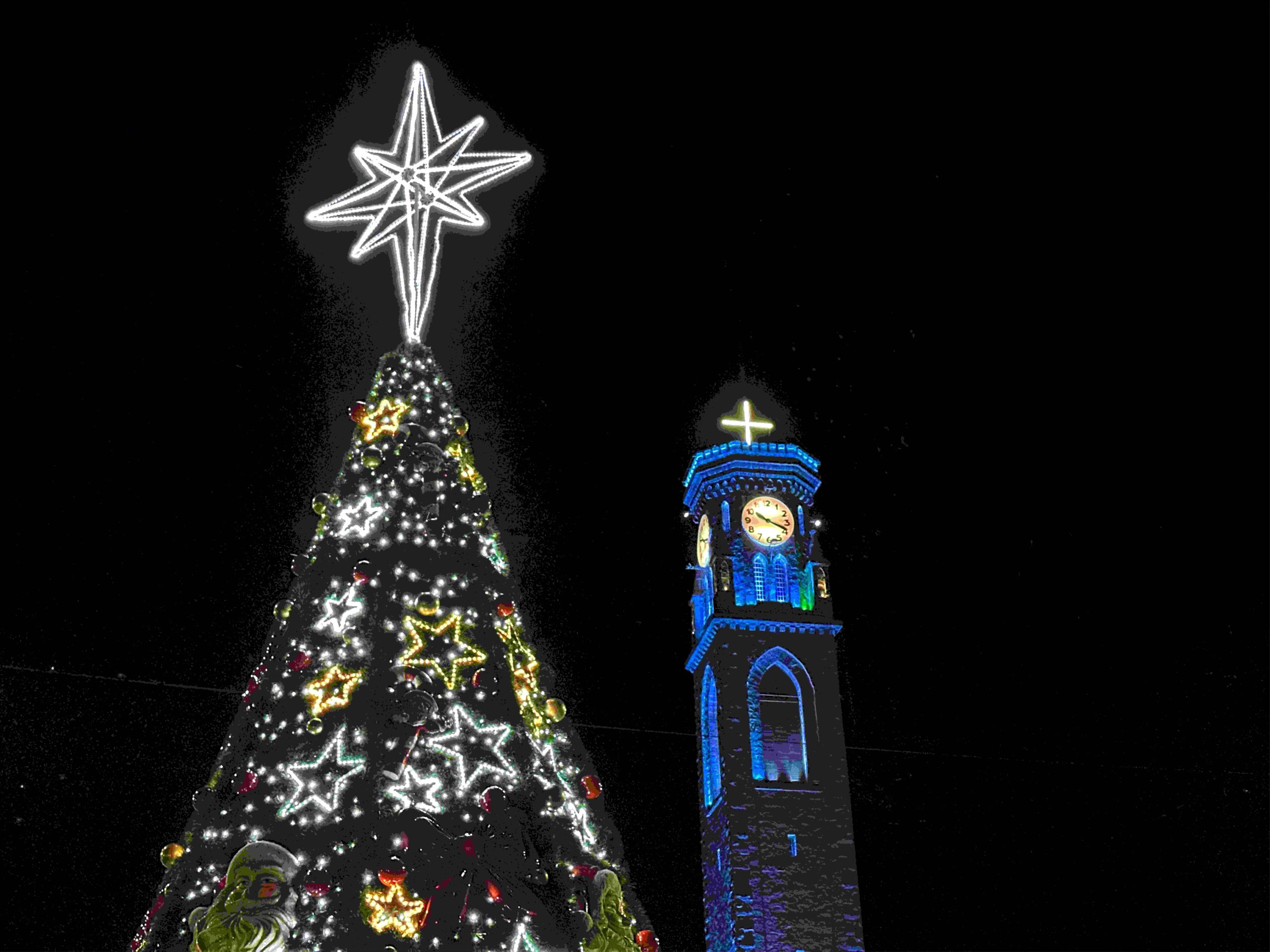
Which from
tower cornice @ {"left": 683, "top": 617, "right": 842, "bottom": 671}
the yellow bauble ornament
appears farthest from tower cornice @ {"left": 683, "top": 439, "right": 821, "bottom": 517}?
the yellow bauble ornament

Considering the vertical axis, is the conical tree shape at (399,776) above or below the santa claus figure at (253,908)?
above

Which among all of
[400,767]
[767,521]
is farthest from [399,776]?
[767,521]

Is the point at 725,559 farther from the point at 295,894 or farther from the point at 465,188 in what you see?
the point at 295,894

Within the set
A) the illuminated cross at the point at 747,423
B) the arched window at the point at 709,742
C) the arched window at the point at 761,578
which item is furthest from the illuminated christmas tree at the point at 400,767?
the illuminated cross at the point at 747,423

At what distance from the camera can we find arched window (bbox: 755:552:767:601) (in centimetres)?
3588

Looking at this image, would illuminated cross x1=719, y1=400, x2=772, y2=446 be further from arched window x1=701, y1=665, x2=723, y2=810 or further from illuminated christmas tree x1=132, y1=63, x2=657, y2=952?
illuminated christmas tree x1=132, y1=63, x2=657, y2=952

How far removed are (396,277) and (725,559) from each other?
1031 inches

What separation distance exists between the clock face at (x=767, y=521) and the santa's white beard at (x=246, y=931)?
29.6 metres

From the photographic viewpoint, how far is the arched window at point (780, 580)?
118ft

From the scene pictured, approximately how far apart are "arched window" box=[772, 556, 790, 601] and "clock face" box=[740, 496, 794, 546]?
0.52 metres

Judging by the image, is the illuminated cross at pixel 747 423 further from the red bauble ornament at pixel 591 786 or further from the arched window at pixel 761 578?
the red bauble ornament at pixel 591 786

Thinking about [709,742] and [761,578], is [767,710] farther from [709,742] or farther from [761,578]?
[761,578]

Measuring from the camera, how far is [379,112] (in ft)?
38.8

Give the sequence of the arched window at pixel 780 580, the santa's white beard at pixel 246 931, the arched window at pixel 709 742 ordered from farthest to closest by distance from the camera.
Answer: the arched window at pixel 780 580 < the arched window at pixel 709 742 < the santa's white beard at pixel 246 931
